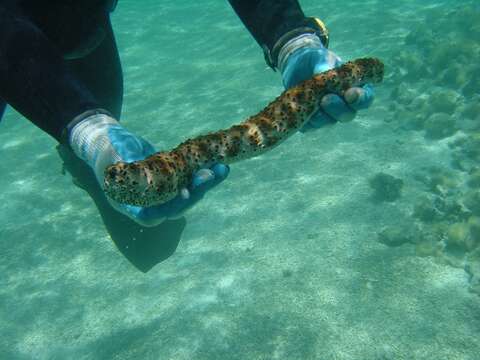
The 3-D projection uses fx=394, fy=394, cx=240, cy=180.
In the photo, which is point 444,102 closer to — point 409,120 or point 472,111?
point 472,111

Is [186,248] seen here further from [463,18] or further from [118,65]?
[463,18]

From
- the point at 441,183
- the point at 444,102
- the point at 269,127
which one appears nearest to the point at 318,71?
the point at 269,127

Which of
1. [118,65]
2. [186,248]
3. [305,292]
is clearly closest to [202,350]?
[305,292]

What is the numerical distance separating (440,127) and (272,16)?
8753mm

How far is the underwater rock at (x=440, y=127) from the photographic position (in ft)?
34.1

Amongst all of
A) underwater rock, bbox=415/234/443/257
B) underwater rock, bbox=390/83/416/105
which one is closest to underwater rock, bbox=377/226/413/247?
underwater rock, bbox=415/234/443/257

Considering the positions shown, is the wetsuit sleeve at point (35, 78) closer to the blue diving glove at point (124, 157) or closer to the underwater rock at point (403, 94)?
the blue diving glove at point (124, 157)

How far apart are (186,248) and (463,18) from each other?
608 inches

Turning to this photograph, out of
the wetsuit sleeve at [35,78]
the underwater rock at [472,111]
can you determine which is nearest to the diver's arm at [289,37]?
the wetsuit sleeve at [35,78]

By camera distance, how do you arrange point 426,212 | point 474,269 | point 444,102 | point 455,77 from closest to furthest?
point 474,269 < point 426,212 < point 444,102 < point 455,77

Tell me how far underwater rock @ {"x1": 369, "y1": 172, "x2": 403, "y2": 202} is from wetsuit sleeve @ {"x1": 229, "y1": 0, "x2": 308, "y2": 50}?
609 cm

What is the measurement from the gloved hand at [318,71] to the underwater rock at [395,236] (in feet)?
17.1

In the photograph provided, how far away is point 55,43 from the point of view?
3.11 metres

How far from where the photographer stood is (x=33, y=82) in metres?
2.46
